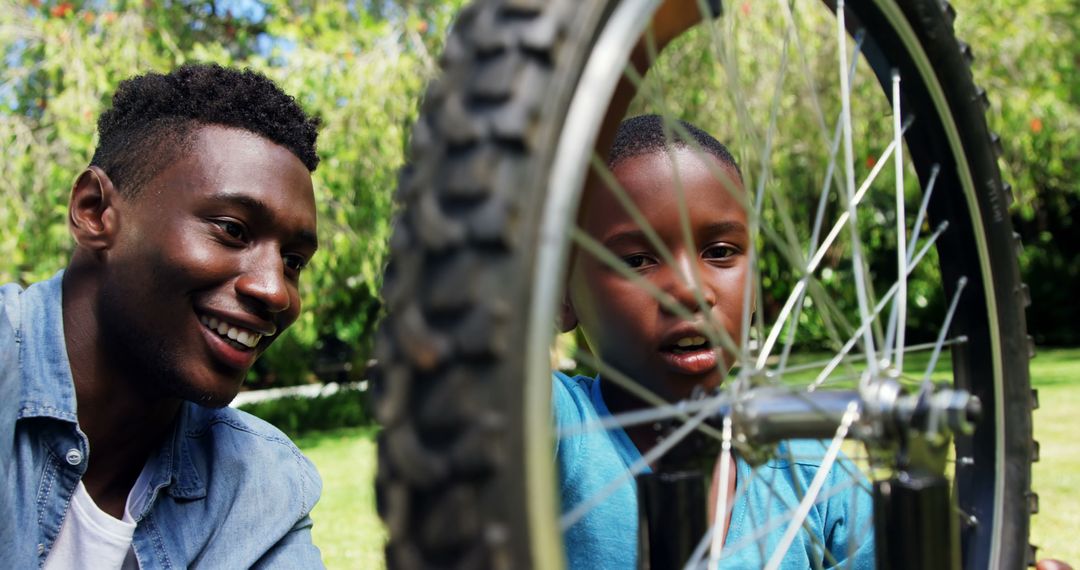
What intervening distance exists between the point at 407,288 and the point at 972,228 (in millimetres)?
1108

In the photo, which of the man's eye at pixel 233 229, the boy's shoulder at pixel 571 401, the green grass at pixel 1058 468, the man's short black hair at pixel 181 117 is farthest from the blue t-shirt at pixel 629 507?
the man's short black hair at pixel 181 117

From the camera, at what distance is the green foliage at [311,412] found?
9125 millimetres

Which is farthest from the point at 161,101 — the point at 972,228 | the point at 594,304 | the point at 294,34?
the point at 294,34

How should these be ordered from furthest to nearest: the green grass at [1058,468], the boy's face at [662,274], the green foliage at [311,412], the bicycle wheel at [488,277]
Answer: the green foliage at [311,412], the green grass at [1058,468], the boy's face at [662,274], the bicycle wheel at [488,277]

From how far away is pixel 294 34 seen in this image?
6750 millimetres

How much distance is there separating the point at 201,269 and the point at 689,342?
817mm

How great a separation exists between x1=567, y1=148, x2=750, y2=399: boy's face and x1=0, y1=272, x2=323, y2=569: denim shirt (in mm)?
721

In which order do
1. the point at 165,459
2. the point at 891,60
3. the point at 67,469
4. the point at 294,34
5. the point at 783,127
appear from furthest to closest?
the point at 783,127
the point at 294,34
the point at 165,459
the point at 67,469
the point at 891,60

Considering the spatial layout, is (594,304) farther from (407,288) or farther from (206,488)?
(407,288)

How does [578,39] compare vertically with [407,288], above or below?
above

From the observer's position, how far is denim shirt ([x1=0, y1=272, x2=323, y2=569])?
177 cm

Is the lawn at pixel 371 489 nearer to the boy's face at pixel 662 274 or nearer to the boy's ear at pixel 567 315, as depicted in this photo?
the boy's ear at pixel 567 315

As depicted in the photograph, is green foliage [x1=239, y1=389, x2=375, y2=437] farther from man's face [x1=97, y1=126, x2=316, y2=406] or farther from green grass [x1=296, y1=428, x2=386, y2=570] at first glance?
man's face [x1=97, y1=126, x2=316, y2=406]

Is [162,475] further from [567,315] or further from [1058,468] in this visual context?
[1058,468]
